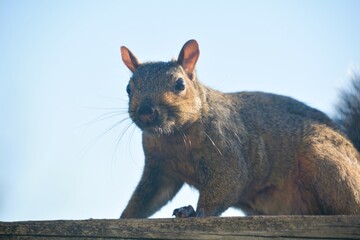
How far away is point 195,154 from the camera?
13.8 feet

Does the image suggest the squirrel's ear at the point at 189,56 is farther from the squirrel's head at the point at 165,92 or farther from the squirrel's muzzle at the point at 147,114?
the squirrel's muzzle at the point at 147,114

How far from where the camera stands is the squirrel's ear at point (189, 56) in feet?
14.9

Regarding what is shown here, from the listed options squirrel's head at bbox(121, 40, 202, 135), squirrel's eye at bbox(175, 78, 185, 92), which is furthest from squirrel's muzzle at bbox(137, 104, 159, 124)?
squirrel's eye at bbox(175, 78, 185, 92)

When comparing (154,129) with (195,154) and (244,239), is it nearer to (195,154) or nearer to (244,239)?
(195,154)

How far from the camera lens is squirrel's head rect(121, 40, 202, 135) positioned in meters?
3.88

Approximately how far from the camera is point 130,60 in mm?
4777

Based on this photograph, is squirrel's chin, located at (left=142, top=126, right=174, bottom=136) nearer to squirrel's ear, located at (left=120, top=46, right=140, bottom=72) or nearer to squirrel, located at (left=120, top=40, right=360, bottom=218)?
squirrel, located at (left=120, top=40, right=360, bottom=218)

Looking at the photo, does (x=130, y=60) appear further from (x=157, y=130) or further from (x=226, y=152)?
(x=226, y=152)

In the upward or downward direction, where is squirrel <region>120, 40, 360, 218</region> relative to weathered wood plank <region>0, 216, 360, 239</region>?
downward

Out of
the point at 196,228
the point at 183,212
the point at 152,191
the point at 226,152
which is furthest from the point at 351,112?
the point at 196,228

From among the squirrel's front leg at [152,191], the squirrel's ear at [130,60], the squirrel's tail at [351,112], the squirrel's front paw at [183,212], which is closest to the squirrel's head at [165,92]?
the squirrel's ear at [130,60]

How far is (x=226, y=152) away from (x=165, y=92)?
25.3 inches

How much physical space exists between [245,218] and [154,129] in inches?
66.6

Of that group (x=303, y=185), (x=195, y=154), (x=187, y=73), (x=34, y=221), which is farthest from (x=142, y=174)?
(x=34, y=221)
